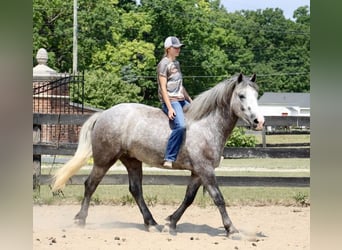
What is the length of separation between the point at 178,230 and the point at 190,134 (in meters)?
1.12

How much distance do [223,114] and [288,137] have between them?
20.3m

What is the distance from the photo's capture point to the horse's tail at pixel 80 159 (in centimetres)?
594

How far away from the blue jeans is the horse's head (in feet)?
1.65

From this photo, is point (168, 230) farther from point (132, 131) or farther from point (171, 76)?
point (171, 76)

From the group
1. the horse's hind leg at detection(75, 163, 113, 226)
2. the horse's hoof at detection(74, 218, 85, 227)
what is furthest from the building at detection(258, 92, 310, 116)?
the horse's hoof at detection(74, 218, 85, 227)

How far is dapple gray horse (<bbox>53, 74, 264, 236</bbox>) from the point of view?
17.2ft

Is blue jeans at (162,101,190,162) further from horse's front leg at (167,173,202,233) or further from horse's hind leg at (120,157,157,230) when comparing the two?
horse's hind leg at (120,157,157,230)

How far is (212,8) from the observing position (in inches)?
1828

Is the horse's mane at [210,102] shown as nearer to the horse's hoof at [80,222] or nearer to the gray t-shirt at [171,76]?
the gray t-shirt at [171,76]

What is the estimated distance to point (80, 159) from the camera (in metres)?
5.98

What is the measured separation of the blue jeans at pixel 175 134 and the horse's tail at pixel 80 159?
3.50ft

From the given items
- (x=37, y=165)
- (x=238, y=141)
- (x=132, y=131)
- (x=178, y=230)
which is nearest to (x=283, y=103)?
(x=238, y=141)
